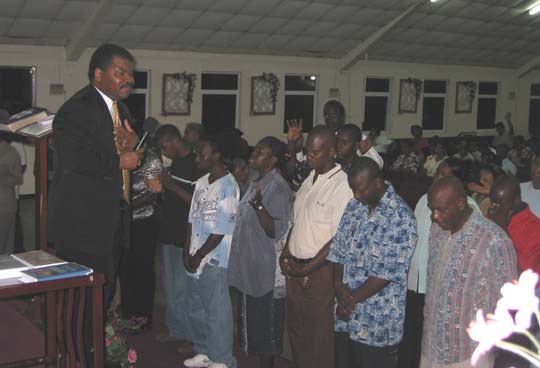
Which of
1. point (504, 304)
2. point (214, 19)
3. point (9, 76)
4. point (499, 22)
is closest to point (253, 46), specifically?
point (214, 19)

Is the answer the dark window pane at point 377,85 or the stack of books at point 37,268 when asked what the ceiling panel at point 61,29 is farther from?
Answer: the stack of books at point 37,268

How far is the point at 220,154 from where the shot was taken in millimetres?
4309

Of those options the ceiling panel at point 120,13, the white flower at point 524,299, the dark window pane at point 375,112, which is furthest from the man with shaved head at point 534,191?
the dark window pane at point 375,112

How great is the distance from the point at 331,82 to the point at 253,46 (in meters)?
2.46

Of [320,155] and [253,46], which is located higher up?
[253,46]

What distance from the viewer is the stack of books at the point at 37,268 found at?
8.20ft

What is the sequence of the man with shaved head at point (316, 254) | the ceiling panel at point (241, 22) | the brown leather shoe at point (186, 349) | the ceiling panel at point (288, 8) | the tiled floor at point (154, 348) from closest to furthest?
the tiled floor at point (154, 348)
the man with shaved head at point (316, 254)
the brown leather shoe at point (186, 349)
the ceiling panel at point (288, 8)
the ceiling panel at point (241, 22)

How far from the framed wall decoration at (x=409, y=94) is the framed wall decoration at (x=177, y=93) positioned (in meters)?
5.57

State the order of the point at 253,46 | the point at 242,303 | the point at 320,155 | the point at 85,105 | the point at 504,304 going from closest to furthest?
the point at 504,304, the point at 85,105, the point at 320,155, the point at 242,303, the point at 253,46

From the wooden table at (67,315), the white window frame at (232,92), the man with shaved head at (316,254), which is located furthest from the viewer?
the white window frame at (232,92)

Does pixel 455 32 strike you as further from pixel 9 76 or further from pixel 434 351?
pixel 434 351

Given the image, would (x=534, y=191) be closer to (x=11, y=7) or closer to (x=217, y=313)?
(x=217, y=313)

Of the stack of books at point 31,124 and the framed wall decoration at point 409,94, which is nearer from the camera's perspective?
the stack of books at point 31,124

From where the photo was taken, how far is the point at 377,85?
51.2 ft
